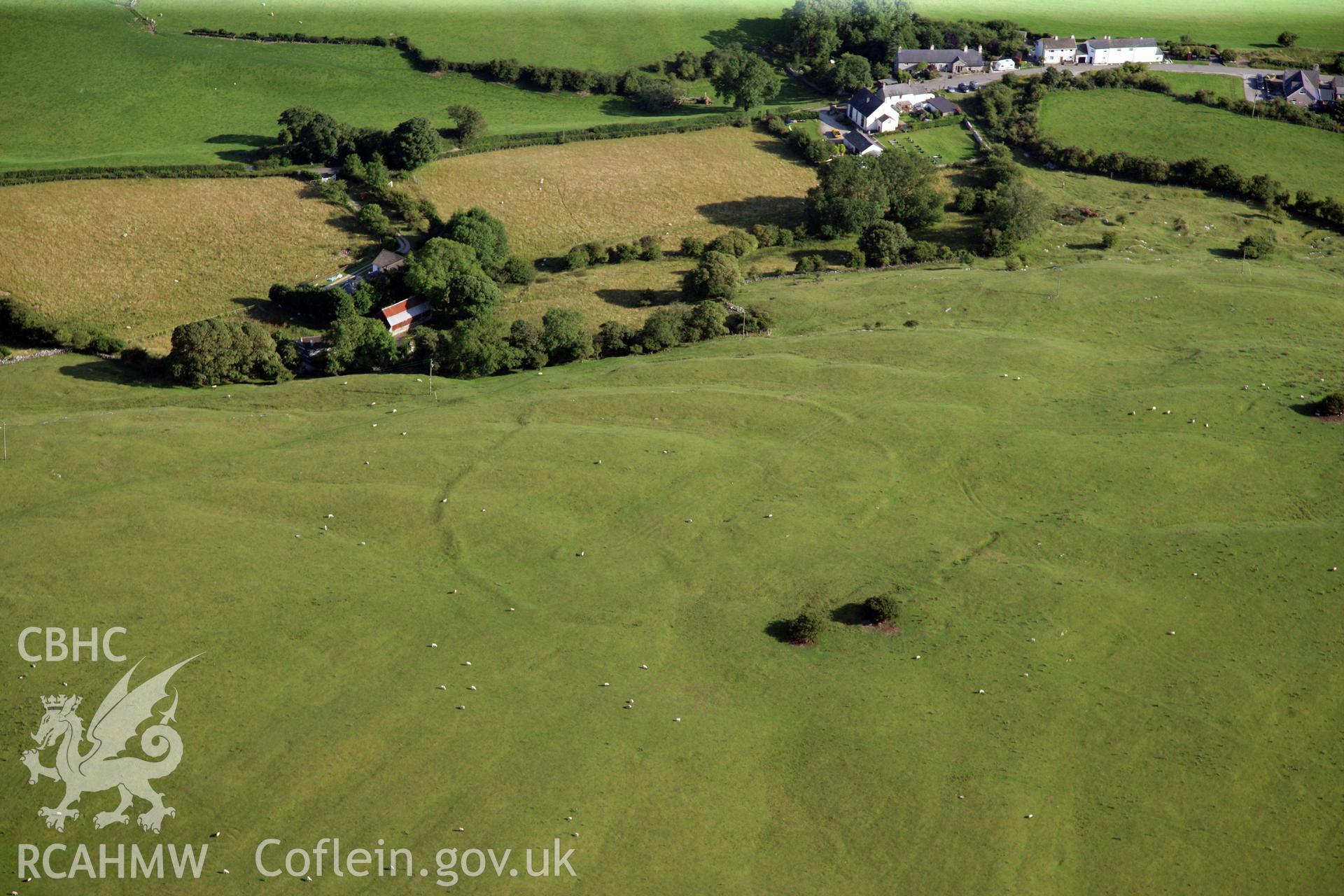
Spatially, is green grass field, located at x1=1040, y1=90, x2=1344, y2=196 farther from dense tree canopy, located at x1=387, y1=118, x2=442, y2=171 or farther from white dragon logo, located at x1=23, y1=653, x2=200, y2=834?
white dragon logo, located at x1=23, y1=653, x2=200, y2=834

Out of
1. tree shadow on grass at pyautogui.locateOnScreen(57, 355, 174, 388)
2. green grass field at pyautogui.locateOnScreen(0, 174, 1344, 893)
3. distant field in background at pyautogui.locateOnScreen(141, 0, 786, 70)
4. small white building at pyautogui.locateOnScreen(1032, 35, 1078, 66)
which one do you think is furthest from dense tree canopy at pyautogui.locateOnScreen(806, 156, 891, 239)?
tree shadow on grass at pyautogui.locateOnScreen(57, 355, 174, 388)

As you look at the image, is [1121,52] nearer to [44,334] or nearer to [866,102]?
[866,102]

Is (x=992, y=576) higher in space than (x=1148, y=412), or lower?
lower

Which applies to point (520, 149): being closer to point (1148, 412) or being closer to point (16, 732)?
point (1148, 412)

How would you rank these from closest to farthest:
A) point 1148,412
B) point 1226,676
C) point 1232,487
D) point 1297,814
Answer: point 1297,814
point 1226,676
point 1232,487
point 1148,412

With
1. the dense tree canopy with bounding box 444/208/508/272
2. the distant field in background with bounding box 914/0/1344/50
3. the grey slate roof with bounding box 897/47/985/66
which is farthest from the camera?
the distant field in background with bounding box 914/0/1344/50

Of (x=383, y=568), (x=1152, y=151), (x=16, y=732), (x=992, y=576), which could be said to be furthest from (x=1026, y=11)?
(x=16, y=732)

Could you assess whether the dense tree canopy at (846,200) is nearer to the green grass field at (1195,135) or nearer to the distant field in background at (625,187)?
the distant field in background at (625,187)
